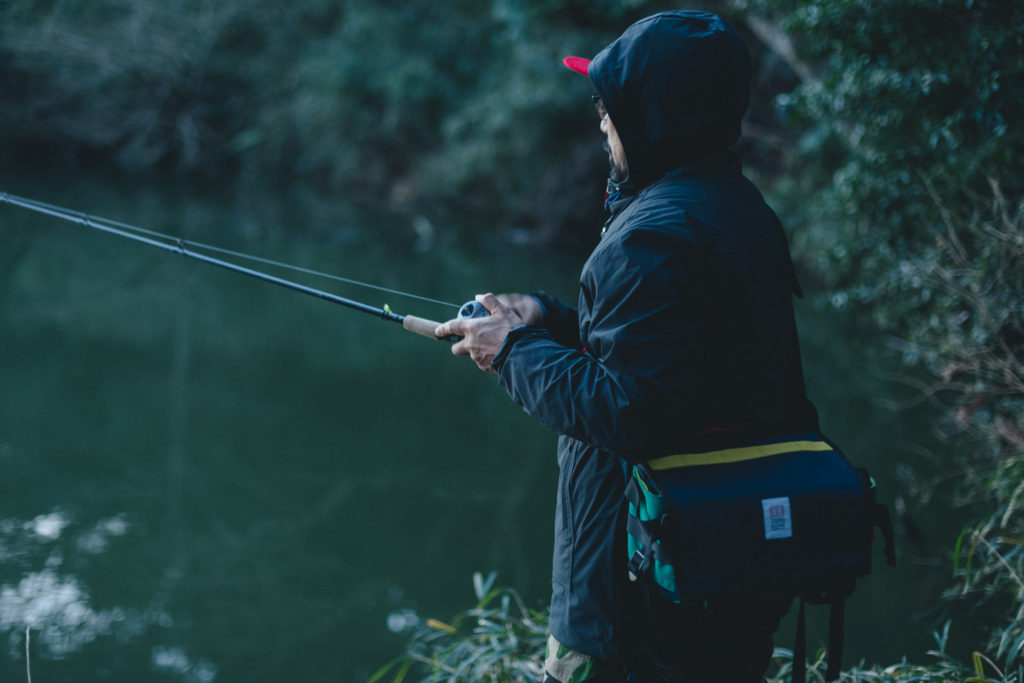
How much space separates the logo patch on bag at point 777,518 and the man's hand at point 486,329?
515mm

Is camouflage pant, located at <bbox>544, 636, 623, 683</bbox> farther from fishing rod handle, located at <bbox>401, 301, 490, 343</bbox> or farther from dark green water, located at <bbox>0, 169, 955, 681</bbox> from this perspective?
dark green water, located at <bbox>0, 169, 955, 681</bbox>

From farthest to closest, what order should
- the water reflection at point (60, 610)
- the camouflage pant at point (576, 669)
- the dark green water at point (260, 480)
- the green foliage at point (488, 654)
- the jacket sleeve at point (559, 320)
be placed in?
1. the dark green water at point (260, 480)
2. the water reflection at point (60, 610)
3. the green foliage at point (488, 654)
4. the jacket sleeve at point (559, 320)
5. the camouflage pant at point (576, 669)

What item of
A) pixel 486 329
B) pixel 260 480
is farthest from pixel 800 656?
pixel 260 480

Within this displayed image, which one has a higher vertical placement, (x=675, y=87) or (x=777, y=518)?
(x=675, y=87)

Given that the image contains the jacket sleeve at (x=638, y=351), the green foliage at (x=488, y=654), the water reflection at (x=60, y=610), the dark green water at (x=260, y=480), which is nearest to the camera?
the jacket sleeve at (x=638, y=351)

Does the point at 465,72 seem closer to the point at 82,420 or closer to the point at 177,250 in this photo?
the point at 82,420

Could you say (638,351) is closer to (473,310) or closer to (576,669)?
(473,310)

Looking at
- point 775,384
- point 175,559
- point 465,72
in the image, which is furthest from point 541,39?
point 775,384

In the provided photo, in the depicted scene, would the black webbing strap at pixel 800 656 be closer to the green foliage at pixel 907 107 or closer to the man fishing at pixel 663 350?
the man fishing at pixel 663 350

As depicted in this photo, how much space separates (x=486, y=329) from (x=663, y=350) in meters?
0.39

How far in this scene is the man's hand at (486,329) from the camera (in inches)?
57.9

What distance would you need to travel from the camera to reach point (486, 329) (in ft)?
4.85

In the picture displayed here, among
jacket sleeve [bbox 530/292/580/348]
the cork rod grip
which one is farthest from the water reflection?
jacket sleeve [bbox 530/292/580/348]

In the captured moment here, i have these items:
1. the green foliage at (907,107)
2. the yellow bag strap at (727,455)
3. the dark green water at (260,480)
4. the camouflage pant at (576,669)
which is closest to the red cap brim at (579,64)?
the yellow bag strap at (727,455)
